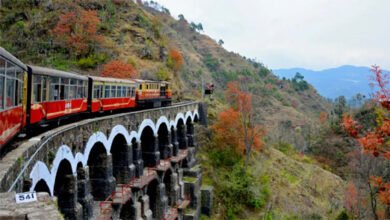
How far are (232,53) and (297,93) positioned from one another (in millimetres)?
22766

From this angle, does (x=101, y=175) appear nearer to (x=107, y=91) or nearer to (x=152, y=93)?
(x=107, y=91)

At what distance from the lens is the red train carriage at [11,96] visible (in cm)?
784

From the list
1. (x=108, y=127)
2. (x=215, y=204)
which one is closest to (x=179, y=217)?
(x=215, y=204)

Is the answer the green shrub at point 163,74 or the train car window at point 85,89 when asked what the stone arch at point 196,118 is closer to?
the green shrub at point 163,74

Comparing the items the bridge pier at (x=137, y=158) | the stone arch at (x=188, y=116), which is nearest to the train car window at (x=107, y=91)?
the bridge pier at (x=137, y=158)

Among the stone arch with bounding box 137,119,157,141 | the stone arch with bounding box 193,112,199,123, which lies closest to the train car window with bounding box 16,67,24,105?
the stone arch with bounding box 137,119,157,141

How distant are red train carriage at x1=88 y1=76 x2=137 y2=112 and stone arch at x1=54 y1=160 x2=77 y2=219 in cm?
681

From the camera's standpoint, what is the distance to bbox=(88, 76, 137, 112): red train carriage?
18.0 m

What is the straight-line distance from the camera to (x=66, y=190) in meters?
11.0

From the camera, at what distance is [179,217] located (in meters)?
24.0

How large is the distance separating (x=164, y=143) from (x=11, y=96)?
15.9 m

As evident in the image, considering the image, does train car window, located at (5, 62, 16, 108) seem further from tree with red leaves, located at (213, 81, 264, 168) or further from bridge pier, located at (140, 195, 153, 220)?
tree with red leaves, located at (213, 81, 264, 168)

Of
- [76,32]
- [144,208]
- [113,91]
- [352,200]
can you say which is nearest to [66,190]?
[144,208]

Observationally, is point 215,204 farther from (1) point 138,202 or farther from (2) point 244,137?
(1) point 138,202
